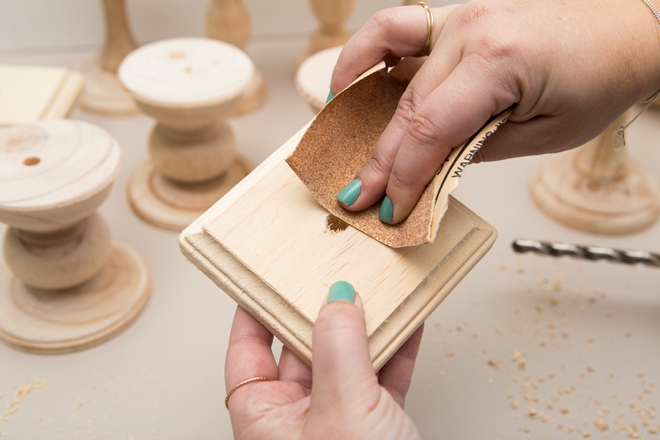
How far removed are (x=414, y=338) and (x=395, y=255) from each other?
0.21m

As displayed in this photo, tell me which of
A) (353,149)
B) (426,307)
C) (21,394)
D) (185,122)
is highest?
(353,149)

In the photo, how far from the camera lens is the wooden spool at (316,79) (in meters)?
1.17

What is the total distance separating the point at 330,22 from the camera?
166 centimetres

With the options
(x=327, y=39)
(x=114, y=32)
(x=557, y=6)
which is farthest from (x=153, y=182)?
(x=557, y=6)

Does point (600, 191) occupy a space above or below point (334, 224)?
below

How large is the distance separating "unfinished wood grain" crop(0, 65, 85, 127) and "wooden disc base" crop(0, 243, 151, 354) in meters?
0.37

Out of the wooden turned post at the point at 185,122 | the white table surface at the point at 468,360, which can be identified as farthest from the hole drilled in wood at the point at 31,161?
the white table surface at the point at 468,360

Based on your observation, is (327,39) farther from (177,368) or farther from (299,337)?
(299,337)

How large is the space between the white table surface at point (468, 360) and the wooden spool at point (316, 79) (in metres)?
0.43

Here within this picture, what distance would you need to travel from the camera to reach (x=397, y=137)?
738 mm

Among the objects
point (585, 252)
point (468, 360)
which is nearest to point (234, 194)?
point (468, 360)

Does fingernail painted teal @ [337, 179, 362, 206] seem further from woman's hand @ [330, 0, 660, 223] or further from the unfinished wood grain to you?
the unfinished wood grain

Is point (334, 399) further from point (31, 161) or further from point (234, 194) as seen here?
point (31, 161)

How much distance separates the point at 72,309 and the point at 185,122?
1.39 feet
